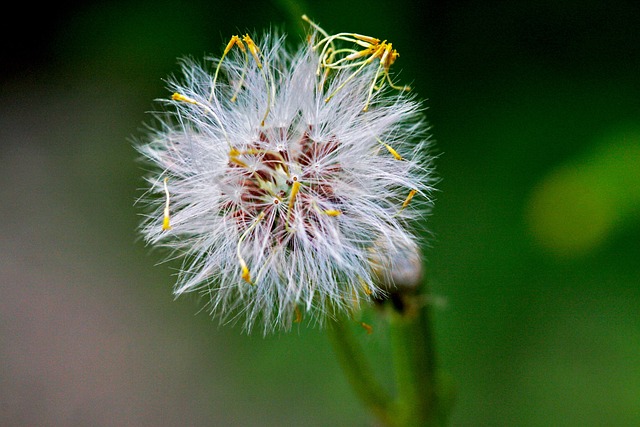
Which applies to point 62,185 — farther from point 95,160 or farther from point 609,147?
point 609,147

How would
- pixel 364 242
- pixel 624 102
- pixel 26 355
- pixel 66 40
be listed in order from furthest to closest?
pixel 66 40 < pixel 26 355 < pixel 624 102 < pixel 364 242

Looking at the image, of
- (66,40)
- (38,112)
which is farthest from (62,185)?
(66,40)

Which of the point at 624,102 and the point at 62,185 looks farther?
the point at 62,185

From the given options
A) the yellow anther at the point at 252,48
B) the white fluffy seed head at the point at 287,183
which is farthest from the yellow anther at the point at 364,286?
the yellow anther at the point at 252,48

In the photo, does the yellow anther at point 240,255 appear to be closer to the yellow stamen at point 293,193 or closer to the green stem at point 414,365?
the yellow stamen at point 293,193

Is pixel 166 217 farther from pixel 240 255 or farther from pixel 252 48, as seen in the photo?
pixel 252 48

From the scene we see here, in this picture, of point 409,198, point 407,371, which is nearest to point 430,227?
point 407,371
